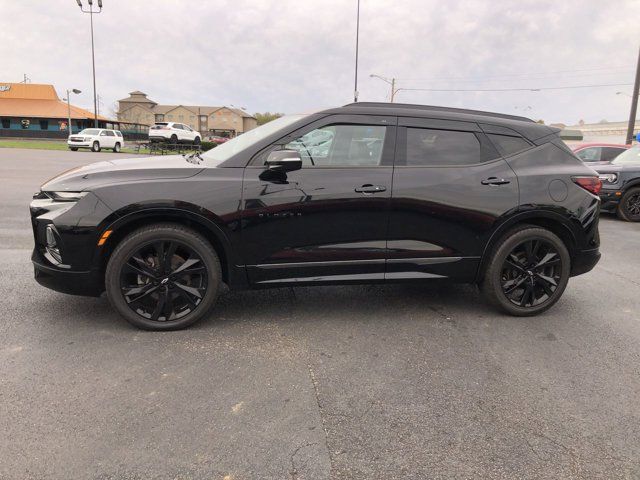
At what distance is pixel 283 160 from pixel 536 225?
2320 mm

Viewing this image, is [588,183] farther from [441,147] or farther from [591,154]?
[591,154]

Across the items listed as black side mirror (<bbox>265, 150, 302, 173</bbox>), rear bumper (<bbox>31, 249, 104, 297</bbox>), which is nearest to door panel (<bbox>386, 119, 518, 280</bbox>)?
black side mirror (<bbox>265, 150, 302, 173</bbox>)

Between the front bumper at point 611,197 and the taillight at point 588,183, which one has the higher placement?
the taillight at point 588,183

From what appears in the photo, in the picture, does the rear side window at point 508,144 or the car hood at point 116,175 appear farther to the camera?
the rear side window at point 508,144

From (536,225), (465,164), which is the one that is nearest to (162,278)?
(465,164)

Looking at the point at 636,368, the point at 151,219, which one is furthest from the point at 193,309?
the point at 636,368

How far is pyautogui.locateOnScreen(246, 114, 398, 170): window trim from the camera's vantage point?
3.60 metres

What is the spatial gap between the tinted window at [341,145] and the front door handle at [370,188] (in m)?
0.20

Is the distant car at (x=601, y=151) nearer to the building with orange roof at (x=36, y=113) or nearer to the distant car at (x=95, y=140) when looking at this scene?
the distant car at (x=95, y=140)

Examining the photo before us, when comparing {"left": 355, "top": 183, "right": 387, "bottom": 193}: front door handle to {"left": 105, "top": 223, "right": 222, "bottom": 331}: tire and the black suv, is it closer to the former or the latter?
the black suv

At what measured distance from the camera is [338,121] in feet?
12.3

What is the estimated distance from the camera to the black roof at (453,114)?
385 cm

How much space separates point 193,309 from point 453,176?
2337 mm

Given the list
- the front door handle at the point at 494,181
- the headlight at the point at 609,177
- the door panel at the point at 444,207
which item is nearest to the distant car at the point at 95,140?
the headlight at the point at 609,177
